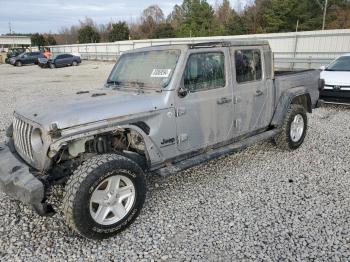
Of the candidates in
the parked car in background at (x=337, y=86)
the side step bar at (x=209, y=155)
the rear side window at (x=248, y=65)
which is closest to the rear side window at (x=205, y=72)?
the rear side window at (x=248, y=65)

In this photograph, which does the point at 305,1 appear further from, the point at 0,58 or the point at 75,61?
the point at 0,58

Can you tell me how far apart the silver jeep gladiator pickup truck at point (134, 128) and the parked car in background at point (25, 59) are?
34.9m

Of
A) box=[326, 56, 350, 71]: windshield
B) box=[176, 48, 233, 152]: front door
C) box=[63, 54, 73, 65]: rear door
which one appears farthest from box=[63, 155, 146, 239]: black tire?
box=[63, 54, 73, 65]: rear door

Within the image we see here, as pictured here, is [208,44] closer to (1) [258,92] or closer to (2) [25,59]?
(1) [258,92]

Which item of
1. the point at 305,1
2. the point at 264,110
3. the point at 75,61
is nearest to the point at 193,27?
the point at 305,1

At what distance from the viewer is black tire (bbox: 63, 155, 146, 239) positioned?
313 cm

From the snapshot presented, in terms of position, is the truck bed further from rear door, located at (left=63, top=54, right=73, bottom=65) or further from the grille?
rear door, located at (left=63, top=54, right=73, bottom=65)

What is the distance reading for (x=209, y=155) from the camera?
4371mm

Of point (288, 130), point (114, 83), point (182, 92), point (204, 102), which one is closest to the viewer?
point (182, 92)

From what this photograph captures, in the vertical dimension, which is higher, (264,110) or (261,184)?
(264,110)

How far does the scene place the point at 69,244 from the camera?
3.34 m

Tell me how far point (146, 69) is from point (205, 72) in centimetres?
79

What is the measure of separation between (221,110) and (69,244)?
2525 mm

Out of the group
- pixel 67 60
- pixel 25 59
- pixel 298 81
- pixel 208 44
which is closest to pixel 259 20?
pixel 67 60
